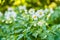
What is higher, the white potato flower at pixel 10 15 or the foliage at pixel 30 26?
the white potato flower at pixel 10 15

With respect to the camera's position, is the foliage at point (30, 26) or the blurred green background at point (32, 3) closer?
the foliage at point (30, 26)

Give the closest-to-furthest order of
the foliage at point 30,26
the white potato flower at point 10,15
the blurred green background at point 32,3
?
the foliage at point 30,26 → the white potato flower at point 10,15 → the blurred green background at point 32,3

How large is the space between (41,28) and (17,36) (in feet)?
1.05

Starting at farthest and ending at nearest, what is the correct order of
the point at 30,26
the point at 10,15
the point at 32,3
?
the point at 32,3 → the point at 10,15 → the point at 30,26

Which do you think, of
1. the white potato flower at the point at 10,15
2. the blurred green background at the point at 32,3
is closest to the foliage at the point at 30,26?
the white potato flower at the point at 10,15

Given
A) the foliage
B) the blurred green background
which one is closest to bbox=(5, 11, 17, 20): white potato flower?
the foliage

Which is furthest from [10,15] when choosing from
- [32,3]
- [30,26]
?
[32,3]

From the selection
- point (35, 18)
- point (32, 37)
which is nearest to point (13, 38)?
point (32, 37)

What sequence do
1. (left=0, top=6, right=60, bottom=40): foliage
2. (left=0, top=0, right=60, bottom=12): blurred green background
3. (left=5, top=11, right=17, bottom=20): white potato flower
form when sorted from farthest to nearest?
(left=0, top=0, right=60, bottom=12): blurred green background
(left=5, top=11, right=17, bottom=20): white potato flower
(left=0, top=6, right=60, bottom=40): foliage

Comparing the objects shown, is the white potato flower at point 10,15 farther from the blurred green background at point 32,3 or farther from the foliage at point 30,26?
the blurred green background at point 32,3

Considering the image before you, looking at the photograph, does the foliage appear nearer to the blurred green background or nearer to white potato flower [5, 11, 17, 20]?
white potato flower [5, 11, 17, 20]

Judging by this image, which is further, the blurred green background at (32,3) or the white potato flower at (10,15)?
the blurred green background at (32,3)

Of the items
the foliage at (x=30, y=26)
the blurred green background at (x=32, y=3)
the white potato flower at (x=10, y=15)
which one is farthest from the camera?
the blurred green background at (x=32, y=3)

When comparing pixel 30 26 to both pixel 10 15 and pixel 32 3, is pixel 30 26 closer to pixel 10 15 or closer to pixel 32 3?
pixel 10 15
